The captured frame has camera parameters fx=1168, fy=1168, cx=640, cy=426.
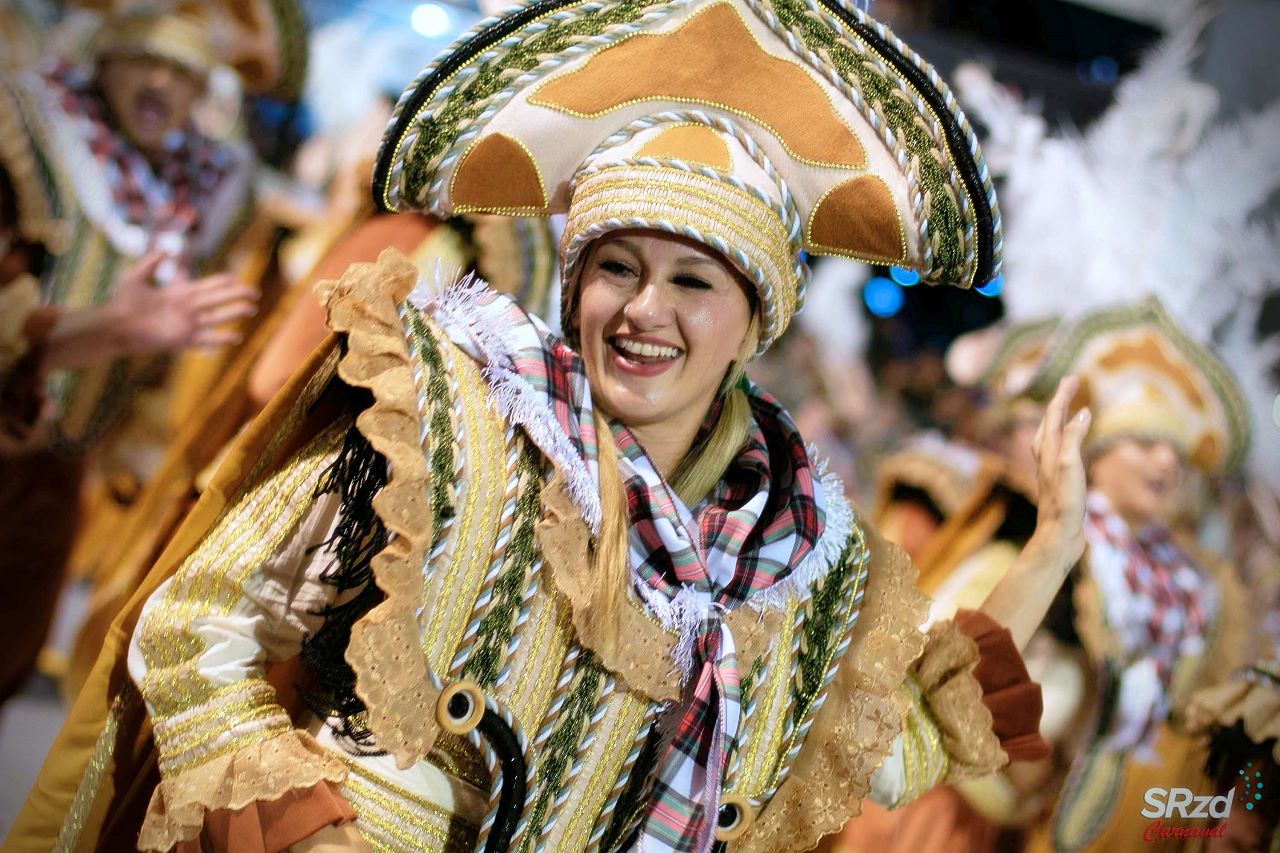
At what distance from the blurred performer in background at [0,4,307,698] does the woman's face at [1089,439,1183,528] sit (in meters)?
2.13

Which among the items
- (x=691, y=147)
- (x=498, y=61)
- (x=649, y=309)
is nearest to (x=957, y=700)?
(x=649, y=309)

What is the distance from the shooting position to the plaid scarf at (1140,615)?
2965 mm

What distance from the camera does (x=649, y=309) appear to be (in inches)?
61.0

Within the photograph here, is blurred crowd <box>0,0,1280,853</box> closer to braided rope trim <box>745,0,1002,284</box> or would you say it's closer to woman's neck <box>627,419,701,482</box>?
woman's neck <box>627,419,701,482</box>

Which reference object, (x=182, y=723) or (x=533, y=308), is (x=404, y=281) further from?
(x=533, y=308)

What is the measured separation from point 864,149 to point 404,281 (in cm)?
65

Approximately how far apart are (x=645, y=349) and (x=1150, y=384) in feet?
6.29

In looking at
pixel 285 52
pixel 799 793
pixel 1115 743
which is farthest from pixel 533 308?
pixel 1115 743

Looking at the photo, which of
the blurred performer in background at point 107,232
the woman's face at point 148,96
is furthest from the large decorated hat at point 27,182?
the woman's face at point 148,96

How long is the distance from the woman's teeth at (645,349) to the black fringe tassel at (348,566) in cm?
39

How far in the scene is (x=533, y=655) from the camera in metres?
1.49

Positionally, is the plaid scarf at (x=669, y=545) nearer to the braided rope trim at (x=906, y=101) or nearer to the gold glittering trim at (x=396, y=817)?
the gold glittering trim at (x=396, y=817)

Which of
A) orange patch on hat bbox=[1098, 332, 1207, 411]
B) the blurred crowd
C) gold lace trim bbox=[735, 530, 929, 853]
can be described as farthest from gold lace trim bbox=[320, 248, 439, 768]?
orange patch on hat bbox=[1098, 332, 1207, 411]

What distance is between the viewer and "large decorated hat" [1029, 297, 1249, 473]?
2971 mm
